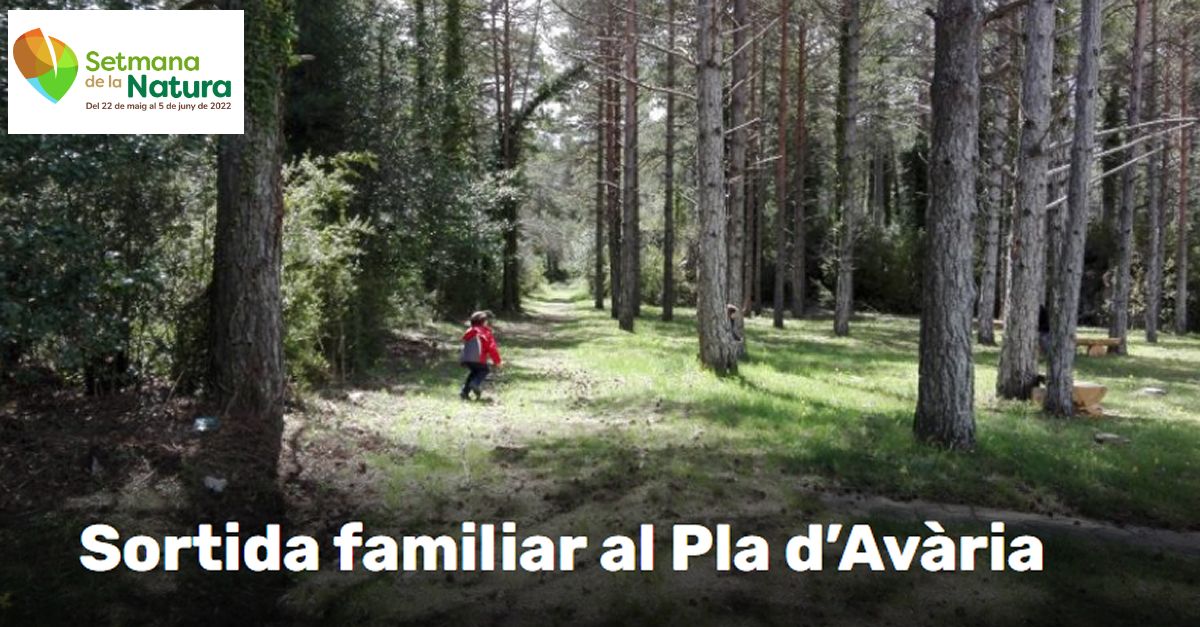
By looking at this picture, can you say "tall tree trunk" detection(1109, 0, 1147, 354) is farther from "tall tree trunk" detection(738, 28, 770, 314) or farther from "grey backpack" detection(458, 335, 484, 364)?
"grey backpack" detection(458, 335, 484, 364)

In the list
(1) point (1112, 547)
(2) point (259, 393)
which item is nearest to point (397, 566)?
(2) point (259, 393)

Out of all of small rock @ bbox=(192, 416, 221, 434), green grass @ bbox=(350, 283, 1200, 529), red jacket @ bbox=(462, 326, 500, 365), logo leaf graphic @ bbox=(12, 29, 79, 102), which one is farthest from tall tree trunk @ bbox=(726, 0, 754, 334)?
logo leaf graphic @ bbox=(12, 29, 79, 102)

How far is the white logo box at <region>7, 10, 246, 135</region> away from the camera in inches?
285

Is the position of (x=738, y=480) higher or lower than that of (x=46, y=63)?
lower

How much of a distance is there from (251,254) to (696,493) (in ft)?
16.7

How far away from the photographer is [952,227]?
8648 mm

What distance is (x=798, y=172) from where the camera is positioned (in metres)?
29.8

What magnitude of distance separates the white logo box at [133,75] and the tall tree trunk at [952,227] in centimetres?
718

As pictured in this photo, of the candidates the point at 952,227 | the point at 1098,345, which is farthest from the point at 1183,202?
the point at 952,227

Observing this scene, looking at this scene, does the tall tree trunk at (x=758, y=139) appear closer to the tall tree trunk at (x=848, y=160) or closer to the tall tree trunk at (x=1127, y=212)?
the tall tree trunk at (x=848, y=160)

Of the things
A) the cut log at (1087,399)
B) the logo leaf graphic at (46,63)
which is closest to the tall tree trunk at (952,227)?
the cut log at (1087,399)

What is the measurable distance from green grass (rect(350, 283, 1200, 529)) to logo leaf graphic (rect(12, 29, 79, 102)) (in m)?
4.50

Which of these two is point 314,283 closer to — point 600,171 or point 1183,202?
point 600,171

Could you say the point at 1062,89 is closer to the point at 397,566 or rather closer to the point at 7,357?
the point at 397,566
